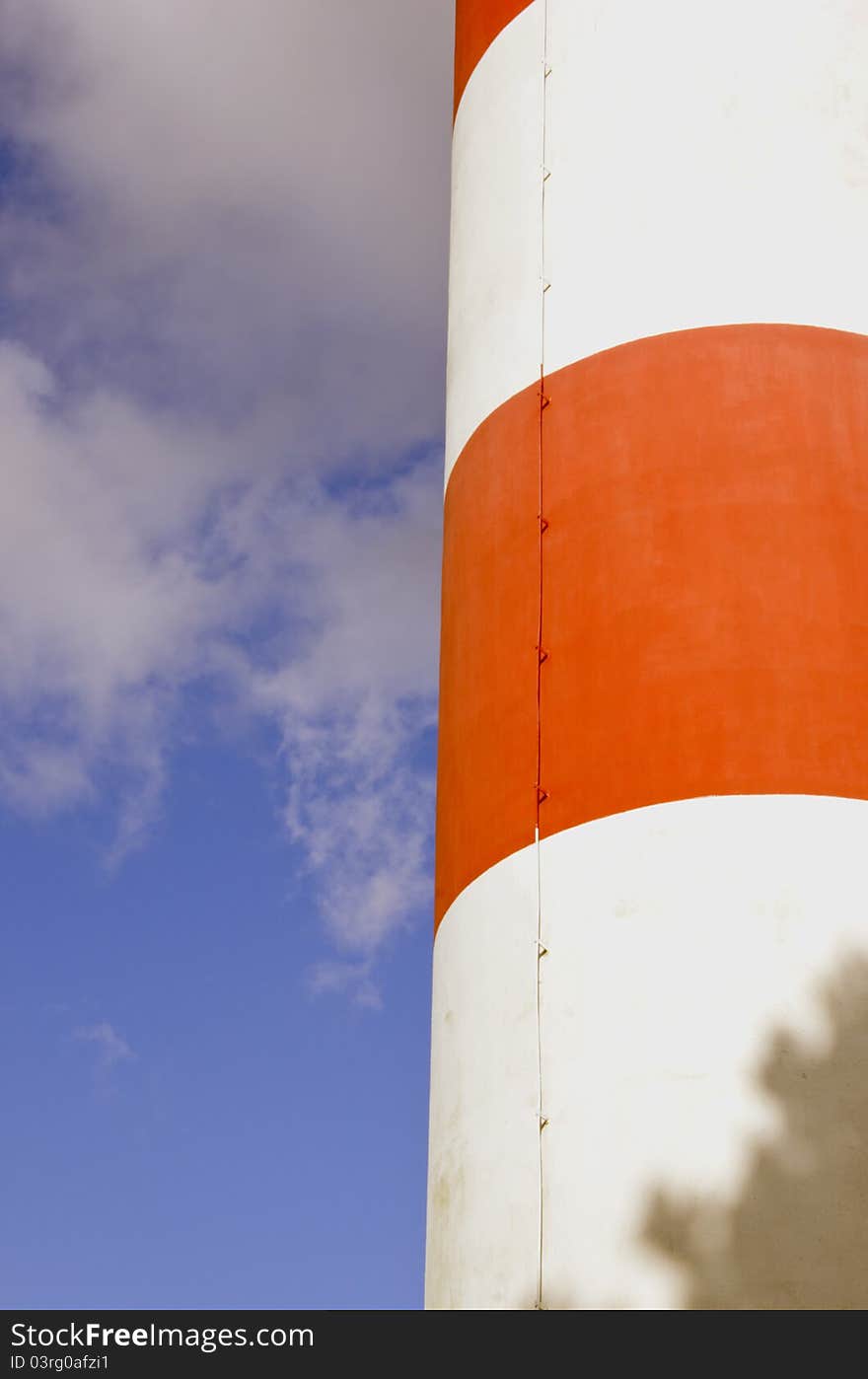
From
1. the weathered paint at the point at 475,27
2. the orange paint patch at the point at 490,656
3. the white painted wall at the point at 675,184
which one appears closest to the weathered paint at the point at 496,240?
the white painted wall at the point at 675,184

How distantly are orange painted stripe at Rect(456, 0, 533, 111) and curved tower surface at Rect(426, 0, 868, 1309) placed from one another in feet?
1.61

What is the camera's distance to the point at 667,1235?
8.79 meters

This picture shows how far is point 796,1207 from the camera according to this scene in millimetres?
8680

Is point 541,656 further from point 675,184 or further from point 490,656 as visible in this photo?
point 675,184

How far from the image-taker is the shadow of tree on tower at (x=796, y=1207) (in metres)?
8.54

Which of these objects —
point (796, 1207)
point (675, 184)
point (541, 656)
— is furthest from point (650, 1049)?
point (675, 184)

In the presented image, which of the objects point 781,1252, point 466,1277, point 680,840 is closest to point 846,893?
point 680,840

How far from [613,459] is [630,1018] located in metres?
3.48

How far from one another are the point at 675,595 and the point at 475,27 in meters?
5.91

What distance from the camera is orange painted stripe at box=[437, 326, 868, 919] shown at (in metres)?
9.91

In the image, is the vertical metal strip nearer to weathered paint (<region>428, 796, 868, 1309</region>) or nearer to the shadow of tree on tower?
weathered paint (<region>428, 796, 868, 1309</region>)

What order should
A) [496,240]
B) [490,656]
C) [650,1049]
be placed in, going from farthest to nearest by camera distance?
[496,240]
[490,656]
[650,1049]

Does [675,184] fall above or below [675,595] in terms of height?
above
